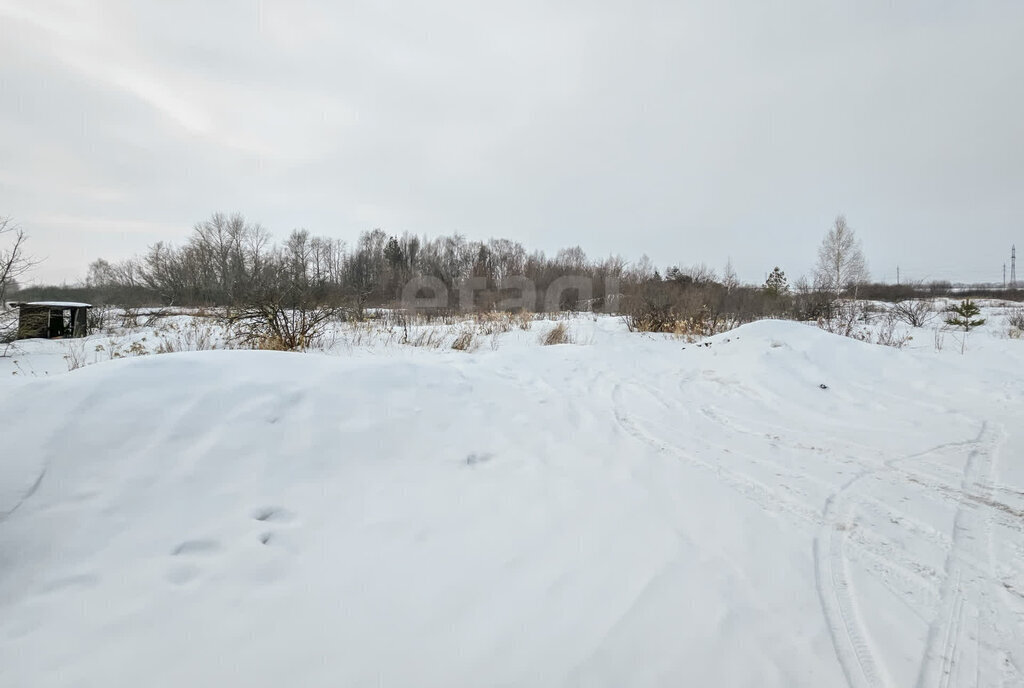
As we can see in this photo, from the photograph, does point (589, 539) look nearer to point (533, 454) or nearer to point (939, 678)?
point (533, 454)

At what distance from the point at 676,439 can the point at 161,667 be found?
11.6ft

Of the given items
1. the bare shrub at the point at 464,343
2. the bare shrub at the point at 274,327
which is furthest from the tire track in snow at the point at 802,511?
the bare shrub at the point at 274,327

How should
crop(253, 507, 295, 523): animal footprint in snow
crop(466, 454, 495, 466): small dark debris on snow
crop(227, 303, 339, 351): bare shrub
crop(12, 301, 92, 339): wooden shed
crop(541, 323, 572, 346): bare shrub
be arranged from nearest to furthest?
crop(253, 507, 295, 523): animal footprint in snow
crop(466, 454, 495, 466): small dark debris on snow
crop(227, 303, 339, 351): bare shrub
crop(12, 301, 92, 339): wooden shed
crop(541, 323, 572, 346): bare shrub

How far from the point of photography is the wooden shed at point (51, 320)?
9.02 meters

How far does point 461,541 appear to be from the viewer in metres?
2.11

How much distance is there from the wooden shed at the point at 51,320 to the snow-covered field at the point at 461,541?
9895mm

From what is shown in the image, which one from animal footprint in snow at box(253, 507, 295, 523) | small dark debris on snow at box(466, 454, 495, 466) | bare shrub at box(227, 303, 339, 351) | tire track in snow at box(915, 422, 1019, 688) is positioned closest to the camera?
tire track in snow at box(915, 422, 1019, 688)

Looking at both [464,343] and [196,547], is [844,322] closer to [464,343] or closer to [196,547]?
[464,343]

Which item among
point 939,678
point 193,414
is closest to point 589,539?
point 939,678

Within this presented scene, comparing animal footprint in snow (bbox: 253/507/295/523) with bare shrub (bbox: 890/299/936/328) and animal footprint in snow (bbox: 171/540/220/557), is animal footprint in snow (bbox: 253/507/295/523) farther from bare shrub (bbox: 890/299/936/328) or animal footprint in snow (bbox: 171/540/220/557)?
bare shrub (bbox: 890/299/936/328)

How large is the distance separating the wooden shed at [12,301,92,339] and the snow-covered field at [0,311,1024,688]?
32.5 feet

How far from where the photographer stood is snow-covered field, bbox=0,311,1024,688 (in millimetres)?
1455

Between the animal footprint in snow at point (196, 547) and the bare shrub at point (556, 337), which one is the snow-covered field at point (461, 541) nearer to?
the animal footprint in snow at point (196, 547)

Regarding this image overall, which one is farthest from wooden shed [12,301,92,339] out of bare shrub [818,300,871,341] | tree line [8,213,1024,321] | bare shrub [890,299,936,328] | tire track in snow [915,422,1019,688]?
A: bare shrub [890,299,936,328]
